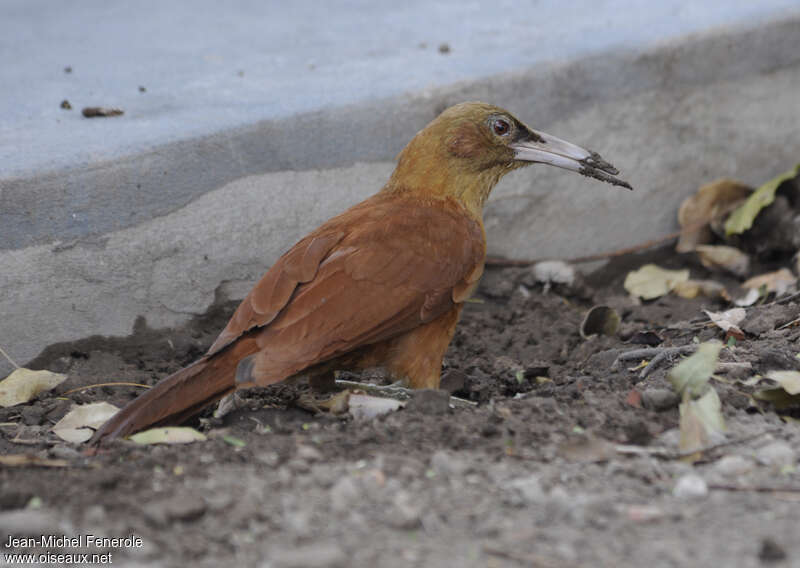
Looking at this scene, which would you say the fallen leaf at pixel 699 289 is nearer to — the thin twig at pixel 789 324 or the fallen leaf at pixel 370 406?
the thin twig at pixel 789 324

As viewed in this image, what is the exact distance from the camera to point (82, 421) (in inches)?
134

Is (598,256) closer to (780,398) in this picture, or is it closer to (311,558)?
(780,398)

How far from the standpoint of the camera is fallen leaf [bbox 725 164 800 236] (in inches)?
193

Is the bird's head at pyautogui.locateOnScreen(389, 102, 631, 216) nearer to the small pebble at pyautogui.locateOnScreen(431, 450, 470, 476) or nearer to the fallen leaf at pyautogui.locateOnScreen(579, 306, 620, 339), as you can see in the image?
the fallen leaf at pyautogui.locateOnScreen(579, 306, 620, 339)

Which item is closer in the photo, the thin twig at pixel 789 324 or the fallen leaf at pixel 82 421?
the fallen leaf at pixel 82 421

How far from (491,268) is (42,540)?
278 cm

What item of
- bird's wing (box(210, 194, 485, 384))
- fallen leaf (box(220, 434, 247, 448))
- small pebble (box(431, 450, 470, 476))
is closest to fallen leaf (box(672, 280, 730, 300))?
bird's wing (box(210, 194, 485, 384))

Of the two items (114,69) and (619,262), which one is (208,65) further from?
(619,262)

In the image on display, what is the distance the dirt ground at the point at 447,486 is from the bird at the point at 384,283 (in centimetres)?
19

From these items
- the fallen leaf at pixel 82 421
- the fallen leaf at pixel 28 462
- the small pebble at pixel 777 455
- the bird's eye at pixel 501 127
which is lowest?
the fallen leaf at pixel 82 421

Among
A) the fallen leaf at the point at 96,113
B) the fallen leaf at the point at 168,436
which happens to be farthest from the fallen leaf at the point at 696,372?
the fallen leaf at the point at 96,113

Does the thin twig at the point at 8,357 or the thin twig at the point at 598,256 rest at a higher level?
the thin twig at the point at 598,256

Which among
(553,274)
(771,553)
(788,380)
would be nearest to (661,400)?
(788,380)

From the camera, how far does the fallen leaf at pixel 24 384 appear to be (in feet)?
11.8
